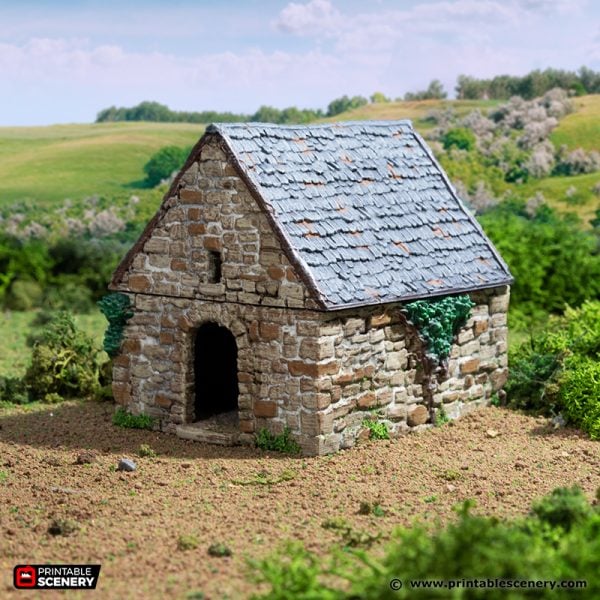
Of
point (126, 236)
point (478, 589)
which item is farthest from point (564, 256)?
point (478, 589)

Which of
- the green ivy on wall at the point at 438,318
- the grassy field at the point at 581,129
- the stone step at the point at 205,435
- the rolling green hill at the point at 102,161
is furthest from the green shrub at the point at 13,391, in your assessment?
the grassy field at the point at 581,129

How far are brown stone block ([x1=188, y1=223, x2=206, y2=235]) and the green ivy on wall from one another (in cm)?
271

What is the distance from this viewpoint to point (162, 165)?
34.1m

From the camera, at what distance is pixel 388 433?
13836mm

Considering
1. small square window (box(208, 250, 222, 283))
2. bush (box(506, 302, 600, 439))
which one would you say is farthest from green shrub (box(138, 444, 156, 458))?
bush (box(506, 302, 600, 439))

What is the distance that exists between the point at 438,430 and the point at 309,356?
8.44ft

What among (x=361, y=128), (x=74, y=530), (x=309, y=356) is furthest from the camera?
(x=361, y=128)

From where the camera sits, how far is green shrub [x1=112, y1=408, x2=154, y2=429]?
47.1 ft

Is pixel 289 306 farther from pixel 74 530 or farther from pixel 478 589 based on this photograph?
pixel 478 589

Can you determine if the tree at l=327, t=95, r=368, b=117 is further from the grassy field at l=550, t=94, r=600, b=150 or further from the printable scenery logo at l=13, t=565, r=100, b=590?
the printable scenery logo at l=13, t=565, r=100, b=590

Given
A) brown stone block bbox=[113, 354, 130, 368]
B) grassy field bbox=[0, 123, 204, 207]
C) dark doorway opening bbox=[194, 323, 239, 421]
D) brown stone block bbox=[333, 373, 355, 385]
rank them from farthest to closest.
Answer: grassy field bbox=[0, 123, 204, 207] → dark doorway opening bbox=[194, 323, 239, 421] → brown stone block bbox=[113, 354, 130, 368] → brown stone block bbox=[333, 373, 355, 385]

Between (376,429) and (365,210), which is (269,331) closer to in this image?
(376,429)

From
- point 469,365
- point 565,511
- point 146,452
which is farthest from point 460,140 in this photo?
point 565,511

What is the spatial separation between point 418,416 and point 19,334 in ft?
40.5
